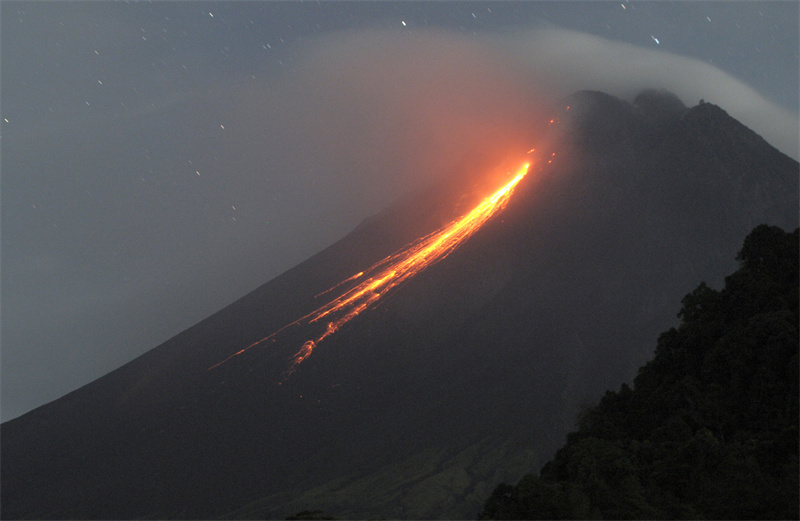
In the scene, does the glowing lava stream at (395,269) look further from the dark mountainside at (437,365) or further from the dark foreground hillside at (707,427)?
the dark foreground hillside at (707,427)

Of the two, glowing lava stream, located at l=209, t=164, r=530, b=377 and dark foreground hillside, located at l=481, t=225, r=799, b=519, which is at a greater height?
glowing lava stream, located at l=209, t=164, r=530, b=377

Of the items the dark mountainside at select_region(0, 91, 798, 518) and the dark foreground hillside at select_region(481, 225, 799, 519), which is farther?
the dark mountainside at select_region(0, 91, 798, 518)

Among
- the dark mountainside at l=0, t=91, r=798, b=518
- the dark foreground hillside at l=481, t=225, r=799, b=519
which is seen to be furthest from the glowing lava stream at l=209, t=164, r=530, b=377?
the dark foreground hillside at l=481, t=225, r=799, b=519

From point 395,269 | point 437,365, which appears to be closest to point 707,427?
point 437,365

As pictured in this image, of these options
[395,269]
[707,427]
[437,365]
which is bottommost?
[707,427]

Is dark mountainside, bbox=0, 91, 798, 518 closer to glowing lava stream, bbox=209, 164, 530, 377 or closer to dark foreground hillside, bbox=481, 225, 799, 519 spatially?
glowing lava stream, bbox=209, 164, 530, 377

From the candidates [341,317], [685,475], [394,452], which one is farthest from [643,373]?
[341,317]

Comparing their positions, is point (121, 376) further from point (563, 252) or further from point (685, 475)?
point (685, 475)

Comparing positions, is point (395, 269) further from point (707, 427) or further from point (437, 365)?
point (707, 427)

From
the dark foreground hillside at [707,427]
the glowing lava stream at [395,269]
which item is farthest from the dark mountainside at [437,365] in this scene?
the dark foreground hillside at [707,427]
